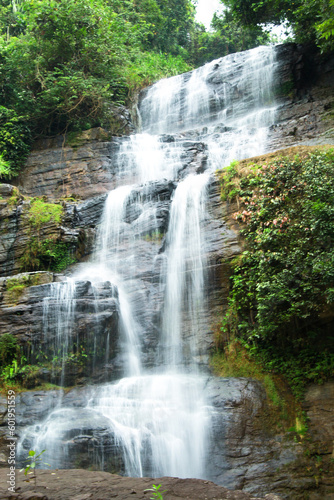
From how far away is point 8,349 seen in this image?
28.1 ft

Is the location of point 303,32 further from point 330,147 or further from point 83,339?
point 83,339

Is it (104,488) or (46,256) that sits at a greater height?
(46,256)

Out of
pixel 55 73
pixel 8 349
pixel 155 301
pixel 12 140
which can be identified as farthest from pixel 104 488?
pixel 55 73

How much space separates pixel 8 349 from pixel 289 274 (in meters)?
5.99

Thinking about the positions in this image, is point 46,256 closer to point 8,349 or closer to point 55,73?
point 8,349

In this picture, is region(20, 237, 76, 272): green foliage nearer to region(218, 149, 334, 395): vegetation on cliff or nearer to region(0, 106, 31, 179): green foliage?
region(218, 149, 334, 395): vegetation on cliff

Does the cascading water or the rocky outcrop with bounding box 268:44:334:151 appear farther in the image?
the rocky outcrop with bounding box 268:44:334:151

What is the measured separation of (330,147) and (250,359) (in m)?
5.08

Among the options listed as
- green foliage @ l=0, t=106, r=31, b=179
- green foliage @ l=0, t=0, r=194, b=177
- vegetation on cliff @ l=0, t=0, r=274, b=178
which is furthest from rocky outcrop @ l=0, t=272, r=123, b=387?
green foliage @ l=0, t=106, r=31, b=179

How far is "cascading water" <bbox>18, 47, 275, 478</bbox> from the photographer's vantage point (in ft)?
22.2

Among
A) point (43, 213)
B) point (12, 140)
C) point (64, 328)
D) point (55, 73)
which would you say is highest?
point (55, 73)

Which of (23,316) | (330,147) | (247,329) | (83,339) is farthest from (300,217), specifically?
(23,316)

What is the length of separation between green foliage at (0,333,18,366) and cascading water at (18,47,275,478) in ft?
2.61

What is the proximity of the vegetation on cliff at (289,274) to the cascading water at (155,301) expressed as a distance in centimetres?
114
